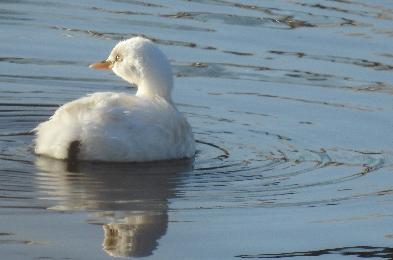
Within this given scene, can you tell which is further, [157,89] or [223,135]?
[223,135]

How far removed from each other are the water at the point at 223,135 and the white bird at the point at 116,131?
117 mm

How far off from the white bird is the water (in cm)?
12

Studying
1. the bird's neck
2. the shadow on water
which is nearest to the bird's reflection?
the bird's neck

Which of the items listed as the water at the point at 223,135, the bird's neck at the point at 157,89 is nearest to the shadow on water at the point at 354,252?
the water at the point at 223,135

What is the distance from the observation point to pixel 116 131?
11484 mm

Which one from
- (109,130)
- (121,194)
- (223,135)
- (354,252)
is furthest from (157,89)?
(354,252)

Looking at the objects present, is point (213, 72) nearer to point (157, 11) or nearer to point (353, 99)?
point (353, 99)

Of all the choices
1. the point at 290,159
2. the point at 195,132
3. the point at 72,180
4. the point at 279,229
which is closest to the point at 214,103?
the point at 195,132

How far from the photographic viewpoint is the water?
32.2 feet

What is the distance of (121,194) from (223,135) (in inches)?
89.7

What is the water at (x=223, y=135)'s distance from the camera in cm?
980

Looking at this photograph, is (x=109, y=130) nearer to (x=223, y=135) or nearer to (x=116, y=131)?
(x=116, y=131)

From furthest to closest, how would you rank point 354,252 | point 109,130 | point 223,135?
point 223,135
point 109,130
point 354,252

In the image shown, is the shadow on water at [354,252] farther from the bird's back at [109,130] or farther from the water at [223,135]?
the bird's back at [109,130]
